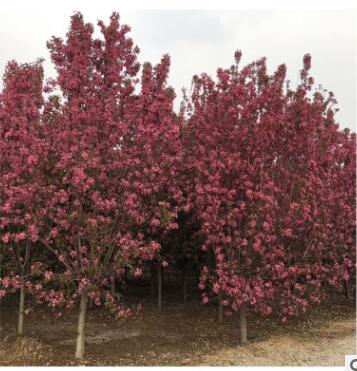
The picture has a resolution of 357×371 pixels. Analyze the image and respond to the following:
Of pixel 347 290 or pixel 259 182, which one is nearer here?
pixel 259 182

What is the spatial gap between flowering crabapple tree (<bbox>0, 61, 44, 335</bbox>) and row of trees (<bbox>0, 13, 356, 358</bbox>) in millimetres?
53

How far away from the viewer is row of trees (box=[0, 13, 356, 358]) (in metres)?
11.5

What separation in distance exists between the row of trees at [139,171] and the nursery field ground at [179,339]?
1186 millimetres

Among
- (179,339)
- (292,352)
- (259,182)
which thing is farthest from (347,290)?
(259,182)

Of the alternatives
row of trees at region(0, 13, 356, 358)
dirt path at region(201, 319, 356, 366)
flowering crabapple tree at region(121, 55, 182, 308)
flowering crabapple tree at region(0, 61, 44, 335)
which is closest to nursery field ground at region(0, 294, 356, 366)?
dirt path at region(201, 319, 356, 366)

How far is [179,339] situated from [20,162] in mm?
8038

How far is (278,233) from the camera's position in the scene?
13656 mm

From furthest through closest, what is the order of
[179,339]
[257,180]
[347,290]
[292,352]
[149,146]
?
[347,290]
[179,339]
[257,180]
[292,352]
[149,146]

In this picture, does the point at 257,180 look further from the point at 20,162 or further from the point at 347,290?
the point at 347,290

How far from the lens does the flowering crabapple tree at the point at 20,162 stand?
11.5 meters

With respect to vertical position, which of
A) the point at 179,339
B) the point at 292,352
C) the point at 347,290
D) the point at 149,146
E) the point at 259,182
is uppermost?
the point at 149,146

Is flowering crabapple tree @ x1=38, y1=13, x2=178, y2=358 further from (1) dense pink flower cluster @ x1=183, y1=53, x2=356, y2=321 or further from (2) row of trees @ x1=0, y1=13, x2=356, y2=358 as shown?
(1) dense pink flower cluster @ x1=183, y1=53, x2=356, y2=321

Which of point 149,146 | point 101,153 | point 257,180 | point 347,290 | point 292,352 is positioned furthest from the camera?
point 347,290

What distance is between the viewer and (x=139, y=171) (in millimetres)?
11844
